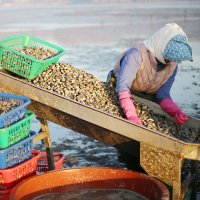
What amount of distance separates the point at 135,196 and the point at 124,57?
1.62m

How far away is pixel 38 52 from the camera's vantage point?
5516 mm

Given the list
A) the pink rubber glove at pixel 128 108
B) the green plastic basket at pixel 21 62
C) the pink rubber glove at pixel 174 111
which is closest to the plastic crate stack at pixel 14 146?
the green plastic basket at pixel 21 62

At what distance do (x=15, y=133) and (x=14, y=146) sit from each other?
12 centimetres

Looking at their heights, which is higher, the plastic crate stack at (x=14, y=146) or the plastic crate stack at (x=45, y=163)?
the plastic crate stack at (x=14, y=146)

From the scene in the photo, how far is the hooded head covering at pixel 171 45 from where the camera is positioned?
4531 millimetres

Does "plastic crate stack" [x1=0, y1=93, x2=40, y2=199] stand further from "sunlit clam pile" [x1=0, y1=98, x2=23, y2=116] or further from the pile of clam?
the pile of clam

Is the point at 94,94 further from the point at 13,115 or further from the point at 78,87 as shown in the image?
the point at 13,115

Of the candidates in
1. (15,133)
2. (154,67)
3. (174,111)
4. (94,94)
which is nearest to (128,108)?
(94,94)

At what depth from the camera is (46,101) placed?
189 inches

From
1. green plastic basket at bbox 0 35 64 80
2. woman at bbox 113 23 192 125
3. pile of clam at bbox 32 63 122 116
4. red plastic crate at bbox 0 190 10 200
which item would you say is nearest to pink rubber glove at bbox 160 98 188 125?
woman at bbox 113 23 192 125

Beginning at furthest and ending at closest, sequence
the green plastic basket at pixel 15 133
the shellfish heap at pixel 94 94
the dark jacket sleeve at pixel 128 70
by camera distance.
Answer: the shellfish heap at pixel 94 94 < the dark jacket sleeve at pixel 128 70 < the green plastic basket at pixel 15 133

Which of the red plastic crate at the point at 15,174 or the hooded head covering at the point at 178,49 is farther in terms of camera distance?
the hooded head covering at the point at 178,49

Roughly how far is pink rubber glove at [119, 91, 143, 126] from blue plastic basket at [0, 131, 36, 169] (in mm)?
935

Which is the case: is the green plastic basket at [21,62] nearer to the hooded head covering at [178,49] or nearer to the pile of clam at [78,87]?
the pile of clam at [78,87]
